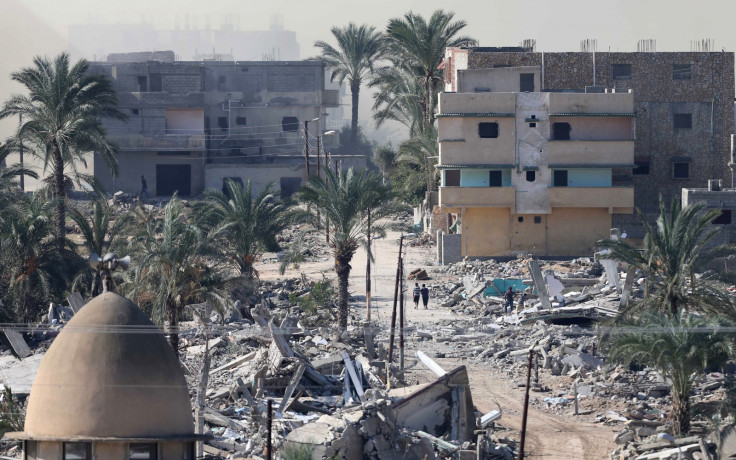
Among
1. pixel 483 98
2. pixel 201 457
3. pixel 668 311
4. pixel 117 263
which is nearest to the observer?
pixel 117 263

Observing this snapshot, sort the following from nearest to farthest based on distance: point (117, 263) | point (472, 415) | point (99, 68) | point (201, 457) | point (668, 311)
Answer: point (117, 263) → point (201, 457) → point (472, 415) → point (668, 311) → point (99, 68)

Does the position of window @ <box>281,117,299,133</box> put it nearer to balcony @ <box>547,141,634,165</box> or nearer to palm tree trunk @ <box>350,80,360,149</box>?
palm tree trunk @ <box>350,80,360,149</box>

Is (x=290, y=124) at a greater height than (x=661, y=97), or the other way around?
(x=661, y=97)

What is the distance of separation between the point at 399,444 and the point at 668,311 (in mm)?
8377

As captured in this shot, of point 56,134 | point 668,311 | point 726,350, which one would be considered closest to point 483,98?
point 56,134

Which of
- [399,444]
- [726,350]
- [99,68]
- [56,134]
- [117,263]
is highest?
[99,68]

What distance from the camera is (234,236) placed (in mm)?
39875

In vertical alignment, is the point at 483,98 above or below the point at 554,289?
above

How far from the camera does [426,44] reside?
188ft

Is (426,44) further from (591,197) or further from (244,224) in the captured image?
(244,224)

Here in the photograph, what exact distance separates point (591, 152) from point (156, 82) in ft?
91.2

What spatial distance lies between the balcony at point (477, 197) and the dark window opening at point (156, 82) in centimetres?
2352

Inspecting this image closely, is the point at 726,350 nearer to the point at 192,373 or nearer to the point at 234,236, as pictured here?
the point at 192,373

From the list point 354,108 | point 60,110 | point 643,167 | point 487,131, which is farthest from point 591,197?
point 354,108
